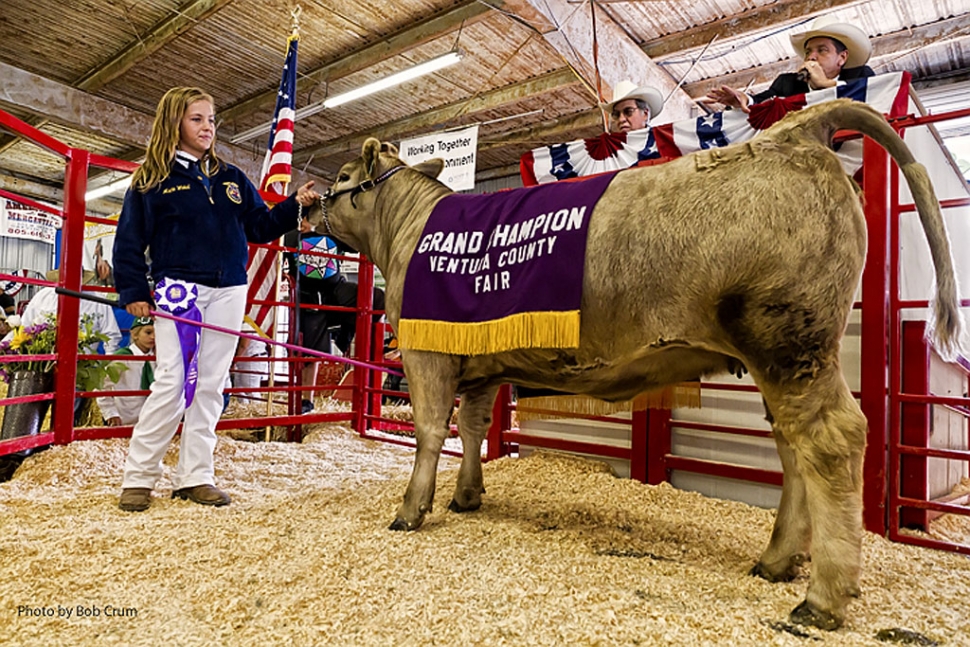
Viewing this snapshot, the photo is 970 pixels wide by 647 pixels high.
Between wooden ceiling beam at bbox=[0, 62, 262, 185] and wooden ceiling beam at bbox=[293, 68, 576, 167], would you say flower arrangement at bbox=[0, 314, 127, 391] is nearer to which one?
wooden ceiling beam at bbox=[293, 68, 576, 167]

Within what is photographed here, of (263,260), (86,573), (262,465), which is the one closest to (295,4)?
(263,260)

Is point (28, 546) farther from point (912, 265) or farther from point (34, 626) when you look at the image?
point (912, 265)

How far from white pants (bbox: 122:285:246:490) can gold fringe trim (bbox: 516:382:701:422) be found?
153 cm

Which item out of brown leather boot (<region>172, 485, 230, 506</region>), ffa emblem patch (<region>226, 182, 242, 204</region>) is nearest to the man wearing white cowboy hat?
ffa emblem patch (<region>226, 182, 242, 204</region>)

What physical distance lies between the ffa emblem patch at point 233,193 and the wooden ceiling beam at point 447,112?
676 centimetres

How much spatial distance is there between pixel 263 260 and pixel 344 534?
343cm

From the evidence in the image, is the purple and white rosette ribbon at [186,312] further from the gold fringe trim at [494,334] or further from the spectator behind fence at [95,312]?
the spectator behind fence at [95,312]

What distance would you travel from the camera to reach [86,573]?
2.12 metres

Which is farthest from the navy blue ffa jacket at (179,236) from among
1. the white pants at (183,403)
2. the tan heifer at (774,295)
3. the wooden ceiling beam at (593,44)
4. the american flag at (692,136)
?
the wooden ceiling beam at (593,44)

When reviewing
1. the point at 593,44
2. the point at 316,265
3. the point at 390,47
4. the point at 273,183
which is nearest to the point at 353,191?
the point at 316,265

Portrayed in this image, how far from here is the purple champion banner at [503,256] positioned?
2.35 m

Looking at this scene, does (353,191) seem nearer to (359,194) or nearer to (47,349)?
(359,194)

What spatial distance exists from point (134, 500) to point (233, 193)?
1.56m

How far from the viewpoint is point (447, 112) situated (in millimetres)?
10914
